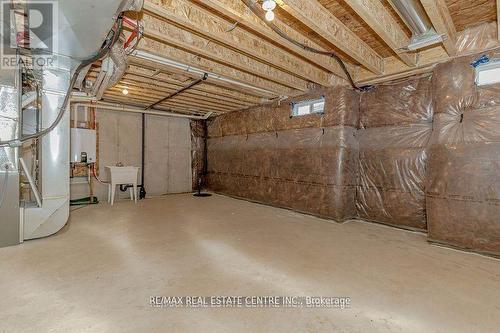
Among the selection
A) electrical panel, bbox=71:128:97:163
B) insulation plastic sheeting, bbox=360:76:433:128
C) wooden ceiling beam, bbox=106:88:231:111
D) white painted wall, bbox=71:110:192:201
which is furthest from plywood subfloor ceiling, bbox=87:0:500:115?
white painted wall, bbox=71:110:192:201

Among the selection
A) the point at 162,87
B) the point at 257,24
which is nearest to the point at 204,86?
the point at 162,87

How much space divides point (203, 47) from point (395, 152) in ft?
9.53

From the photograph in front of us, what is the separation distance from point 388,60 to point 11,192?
483cm

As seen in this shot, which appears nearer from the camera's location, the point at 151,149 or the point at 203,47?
the point at 203,47

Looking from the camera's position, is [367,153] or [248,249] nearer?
[248,249]

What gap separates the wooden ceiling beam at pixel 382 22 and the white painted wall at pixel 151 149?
5.30 metres

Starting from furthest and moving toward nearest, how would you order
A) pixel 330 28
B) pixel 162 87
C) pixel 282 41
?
pixel 162 87 < pixel 282 41 < pixel 330 28

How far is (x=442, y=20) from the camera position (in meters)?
2.19

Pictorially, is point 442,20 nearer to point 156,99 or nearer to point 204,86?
point 204,86

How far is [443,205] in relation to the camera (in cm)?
274

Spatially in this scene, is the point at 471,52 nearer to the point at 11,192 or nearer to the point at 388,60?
the point at 388,60

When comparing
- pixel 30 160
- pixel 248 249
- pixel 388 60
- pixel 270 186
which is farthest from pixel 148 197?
pixel 388 60

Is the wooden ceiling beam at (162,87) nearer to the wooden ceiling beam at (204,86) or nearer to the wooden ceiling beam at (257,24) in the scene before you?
the wooden ceiling beam at (204,86)

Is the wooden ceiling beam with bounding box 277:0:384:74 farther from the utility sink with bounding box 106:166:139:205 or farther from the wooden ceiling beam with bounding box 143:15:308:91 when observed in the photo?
the utility sink with bounding box 106:166:139:205
